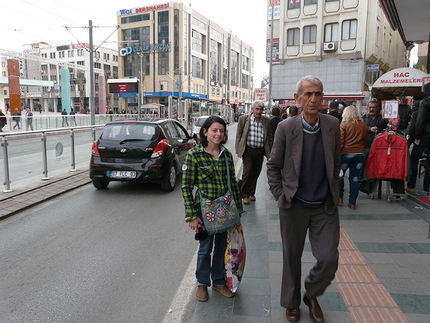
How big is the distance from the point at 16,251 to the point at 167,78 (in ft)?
218

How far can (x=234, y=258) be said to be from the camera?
326cm

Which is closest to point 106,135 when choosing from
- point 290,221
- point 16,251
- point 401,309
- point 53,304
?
point 16,251

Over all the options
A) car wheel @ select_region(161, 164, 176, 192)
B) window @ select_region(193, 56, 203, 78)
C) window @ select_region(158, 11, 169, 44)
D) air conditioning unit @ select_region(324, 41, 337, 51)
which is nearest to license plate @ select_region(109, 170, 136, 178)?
car wheel @ select_region(161, 164, 176, 192)

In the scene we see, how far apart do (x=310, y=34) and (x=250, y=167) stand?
3124 cm

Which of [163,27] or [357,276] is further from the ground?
[163,27]

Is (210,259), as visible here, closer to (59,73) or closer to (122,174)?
A: (122,174)

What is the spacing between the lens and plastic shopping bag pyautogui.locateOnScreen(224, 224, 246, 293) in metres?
3.24

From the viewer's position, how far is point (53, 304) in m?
3.39

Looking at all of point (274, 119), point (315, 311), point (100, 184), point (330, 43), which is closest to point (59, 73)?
point (330, 43)

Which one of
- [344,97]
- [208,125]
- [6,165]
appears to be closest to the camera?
[208,125]

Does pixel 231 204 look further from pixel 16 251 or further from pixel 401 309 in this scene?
pixel 16 251

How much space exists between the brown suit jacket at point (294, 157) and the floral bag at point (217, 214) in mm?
514

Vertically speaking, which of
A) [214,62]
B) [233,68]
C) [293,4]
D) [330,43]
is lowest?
[330,43]

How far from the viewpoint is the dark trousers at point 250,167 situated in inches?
260
